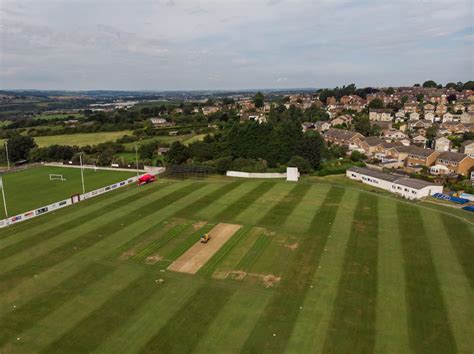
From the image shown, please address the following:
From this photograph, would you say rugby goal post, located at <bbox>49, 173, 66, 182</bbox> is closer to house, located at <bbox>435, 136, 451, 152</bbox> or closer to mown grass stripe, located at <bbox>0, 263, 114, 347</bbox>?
Answer: mown grass stripe, located at <bbox>0, 263, 114, 347</bbox>

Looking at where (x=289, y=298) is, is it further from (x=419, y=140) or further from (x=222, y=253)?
(x=419, y=140)

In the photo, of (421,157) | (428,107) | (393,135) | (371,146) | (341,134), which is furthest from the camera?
(428,107)

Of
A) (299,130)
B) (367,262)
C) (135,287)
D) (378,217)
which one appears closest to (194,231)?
(135,287)

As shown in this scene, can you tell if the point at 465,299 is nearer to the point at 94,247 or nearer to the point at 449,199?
the point at 449,199

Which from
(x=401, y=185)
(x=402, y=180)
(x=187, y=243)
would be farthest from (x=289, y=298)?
(x=402, y=180)

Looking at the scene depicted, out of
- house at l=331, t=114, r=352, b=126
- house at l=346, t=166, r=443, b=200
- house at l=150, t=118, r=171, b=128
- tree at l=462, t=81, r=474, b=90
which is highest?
tree at l=462, t=81, r=474, b=90

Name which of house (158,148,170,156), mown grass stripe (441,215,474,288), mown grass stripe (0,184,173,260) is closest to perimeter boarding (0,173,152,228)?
mown grass stripe (0,184,173,260)

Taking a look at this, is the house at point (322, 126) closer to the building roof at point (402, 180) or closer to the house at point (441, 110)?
the house at point (441, 110)
